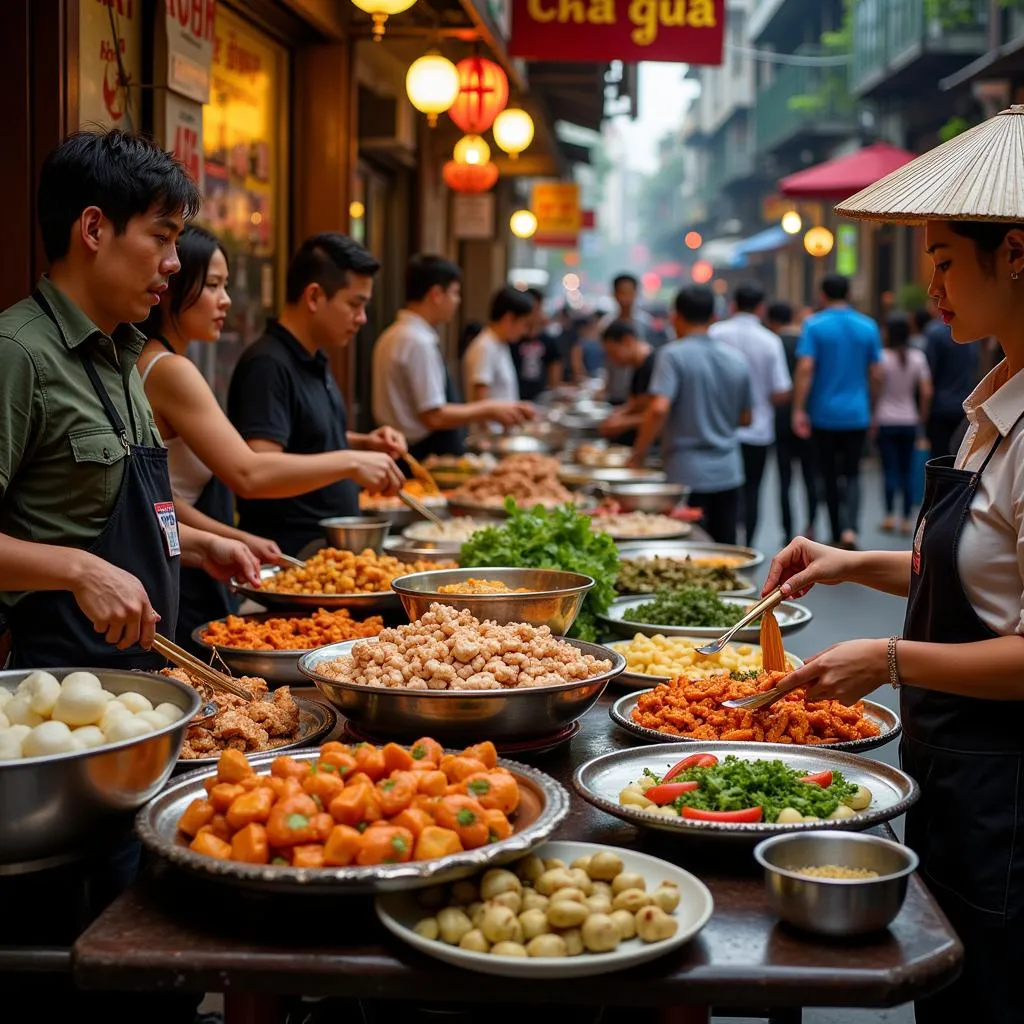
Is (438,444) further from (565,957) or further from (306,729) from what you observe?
(565,957)

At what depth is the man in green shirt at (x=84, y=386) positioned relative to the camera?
2820 mm

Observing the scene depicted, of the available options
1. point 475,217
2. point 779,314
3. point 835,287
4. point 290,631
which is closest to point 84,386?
point 290,631

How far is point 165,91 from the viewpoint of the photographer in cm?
507

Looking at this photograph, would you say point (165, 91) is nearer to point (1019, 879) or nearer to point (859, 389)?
point (1019, 879)

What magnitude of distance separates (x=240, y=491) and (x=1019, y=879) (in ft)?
8.79

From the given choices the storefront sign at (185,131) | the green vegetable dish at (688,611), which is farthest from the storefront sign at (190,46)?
the green vegetable dish at (688,611)

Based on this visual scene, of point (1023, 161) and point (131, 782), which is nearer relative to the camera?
point (131, 782)

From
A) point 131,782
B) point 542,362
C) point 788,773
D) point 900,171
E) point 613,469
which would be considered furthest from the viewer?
point 542,362

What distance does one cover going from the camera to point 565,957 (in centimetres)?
193

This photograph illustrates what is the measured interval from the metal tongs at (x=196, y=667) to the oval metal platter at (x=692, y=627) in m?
1.48

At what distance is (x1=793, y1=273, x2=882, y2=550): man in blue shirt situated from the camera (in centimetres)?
1232

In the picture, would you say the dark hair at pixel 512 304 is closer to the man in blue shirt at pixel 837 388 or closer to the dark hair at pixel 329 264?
the man in blue shirt at pixel 837 388

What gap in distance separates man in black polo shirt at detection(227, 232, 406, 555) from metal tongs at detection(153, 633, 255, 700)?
194 cm

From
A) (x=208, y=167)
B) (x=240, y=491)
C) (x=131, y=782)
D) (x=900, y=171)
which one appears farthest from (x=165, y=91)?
(x=131, y=782)
